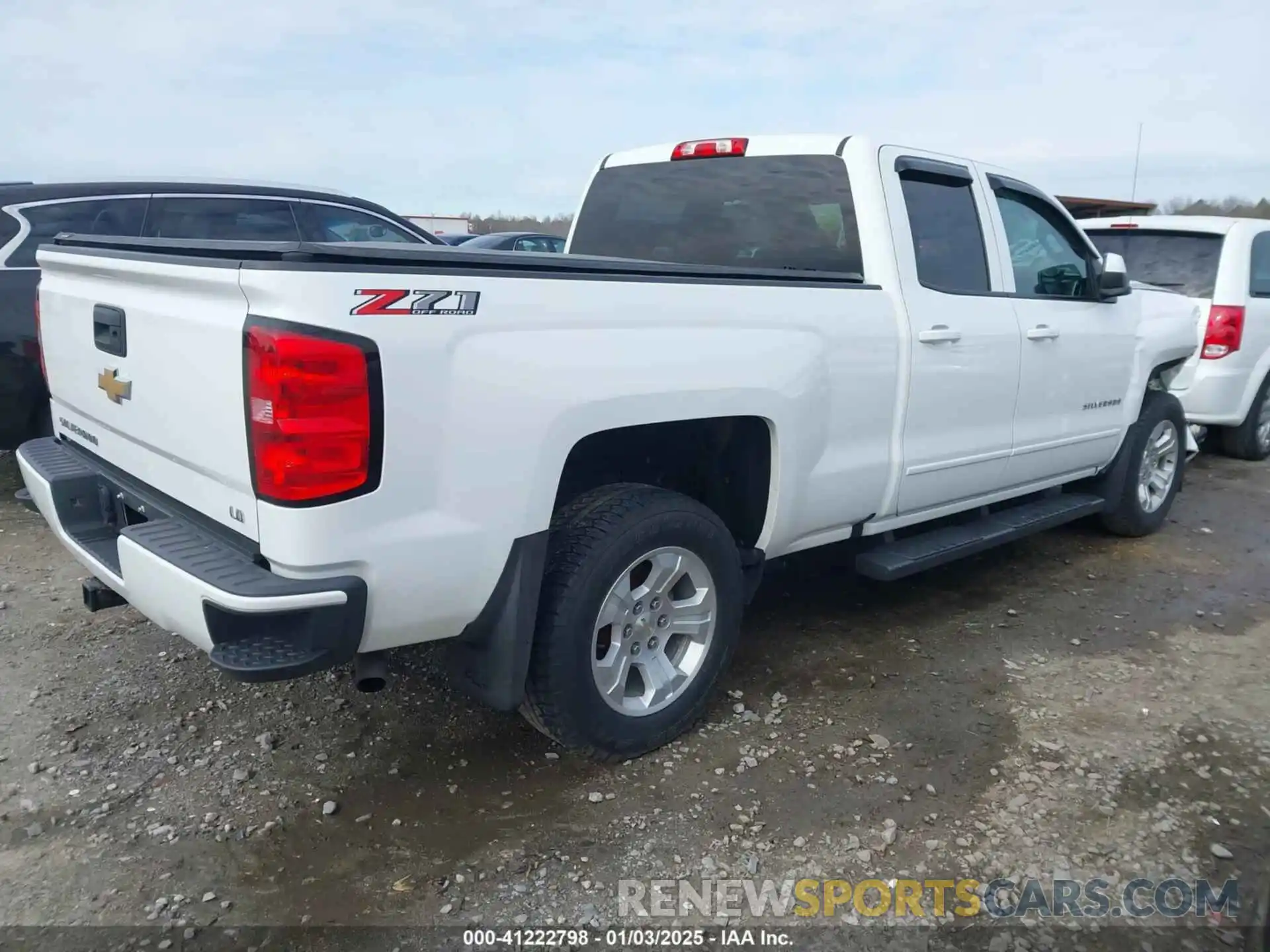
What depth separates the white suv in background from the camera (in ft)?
22.9

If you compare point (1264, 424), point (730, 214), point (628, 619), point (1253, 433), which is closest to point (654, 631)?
point (628, 619)

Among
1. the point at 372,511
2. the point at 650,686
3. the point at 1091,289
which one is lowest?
the point at 650,686

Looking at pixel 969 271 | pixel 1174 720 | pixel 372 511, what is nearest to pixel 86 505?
pixel 372 511

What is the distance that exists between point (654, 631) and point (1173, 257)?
612 centimetres

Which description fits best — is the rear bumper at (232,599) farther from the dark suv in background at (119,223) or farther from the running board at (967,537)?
the dark suv in background at (119,223)

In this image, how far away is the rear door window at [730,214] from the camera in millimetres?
3824

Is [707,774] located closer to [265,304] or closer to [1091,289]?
[265,304]

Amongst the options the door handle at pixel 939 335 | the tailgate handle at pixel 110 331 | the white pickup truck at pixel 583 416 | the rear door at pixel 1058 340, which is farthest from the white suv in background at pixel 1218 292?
the tailgate handle at pixel 110 331

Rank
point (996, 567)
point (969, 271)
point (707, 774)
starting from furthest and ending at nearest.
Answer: point (996, 567) < point (969, 271) < point (707, 774)

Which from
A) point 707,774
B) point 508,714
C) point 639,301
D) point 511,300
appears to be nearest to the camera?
point 511,300

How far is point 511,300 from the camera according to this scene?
2.50 m

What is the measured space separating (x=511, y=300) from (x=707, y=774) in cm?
159

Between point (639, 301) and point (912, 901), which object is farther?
point (639, 301)

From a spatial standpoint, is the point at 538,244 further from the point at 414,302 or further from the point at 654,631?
the point at 414,302
